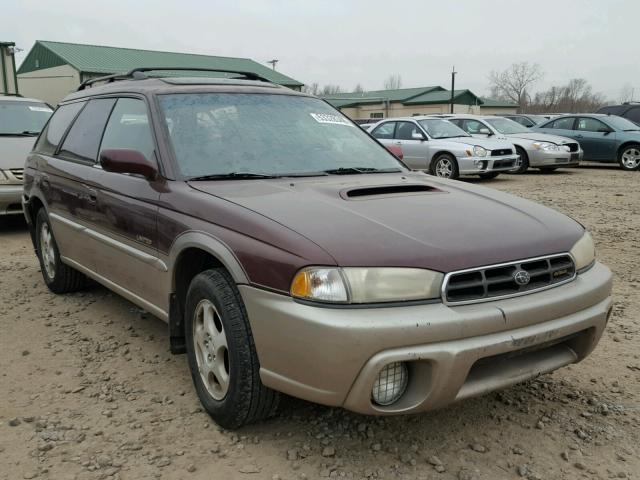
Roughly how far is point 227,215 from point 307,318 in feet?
2.27

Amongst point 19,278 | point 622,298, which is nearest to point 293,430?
point 622,298

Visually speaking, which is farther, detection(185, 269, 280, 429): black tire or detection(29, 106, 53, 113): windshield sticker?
detection(29, 106, 53, 113): windshield sticker

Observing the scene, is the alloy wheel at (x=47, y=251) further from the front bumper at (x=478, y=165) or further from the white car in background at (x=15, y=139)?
the front bumper at (x=478, y=165)

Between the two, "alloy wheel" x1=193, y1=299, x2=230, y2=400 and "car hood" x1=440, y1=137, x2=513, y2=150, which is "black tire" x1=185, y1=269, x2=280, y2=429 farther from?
"car hood" x1=440, y1=137, x2=513, y2=150

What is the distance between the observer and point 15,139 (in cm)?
796

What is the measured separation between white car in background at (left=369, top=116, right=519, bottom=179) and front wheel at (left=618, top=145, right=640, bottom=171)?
4229 mm

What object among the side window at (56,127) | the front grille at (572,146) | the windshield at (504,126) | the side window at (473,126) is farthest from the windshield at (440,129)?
the side window at (56,127)

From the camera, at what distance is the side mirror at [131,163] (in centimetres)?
318

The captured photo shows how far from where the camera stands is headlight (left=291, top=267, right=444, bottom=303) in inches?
89.7

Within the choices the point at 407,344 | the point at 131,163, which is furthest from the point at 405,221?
the point at 131,163

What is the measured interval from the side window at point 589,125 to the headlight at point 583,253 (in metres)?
14.8

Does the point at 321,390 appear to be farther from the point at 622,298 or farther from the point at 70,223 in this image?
the point at 622,298

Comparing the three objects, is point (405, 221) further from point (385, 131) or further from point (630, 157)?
point (630, 157)

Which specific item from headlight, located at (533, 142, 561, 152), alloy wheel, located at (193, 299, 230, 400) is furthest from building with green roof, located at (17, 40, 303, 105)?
alloy wheel, located at (193, 299, 230, 400)
